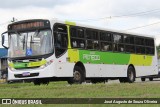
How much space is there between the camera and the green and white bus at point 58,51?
21891 mm

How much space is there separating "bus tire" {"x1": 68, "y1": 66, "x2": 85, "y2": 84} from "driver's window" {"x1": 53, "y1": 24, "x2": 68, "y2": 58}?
153cm

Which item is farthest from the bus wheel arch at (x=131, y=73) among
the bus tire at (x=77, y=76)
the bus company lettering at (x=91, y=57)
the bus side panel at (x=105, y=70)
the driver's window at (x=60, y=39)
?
the driver's window at (x=60, y=39)

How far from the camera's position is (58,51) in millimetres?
22016

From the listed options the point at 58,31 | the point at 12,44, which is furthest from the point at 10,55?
the point at 58,31

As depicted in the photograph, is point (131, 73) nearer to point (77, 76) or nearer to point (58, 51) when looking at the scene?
point (77, 76)

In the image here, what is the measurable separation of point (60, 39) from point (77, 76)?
91.6 inches

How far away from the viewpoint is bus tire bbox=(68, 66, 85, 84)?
76.1ft

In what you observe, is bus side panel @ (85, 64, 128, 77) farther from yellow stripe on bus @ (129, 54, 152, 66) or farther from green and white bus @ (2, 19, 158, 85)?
yellow stripe on bus @ (129, 54, 152, 66)

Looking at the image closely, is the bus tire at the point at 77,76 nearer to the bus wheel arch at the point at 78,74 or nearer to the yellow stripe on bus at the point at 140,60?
the bus wheel arch at the point at 78,74

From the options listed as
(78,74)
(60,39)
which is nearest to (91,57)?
(78,74)

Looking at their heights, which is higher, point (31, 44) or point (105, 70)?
point (31, 44)

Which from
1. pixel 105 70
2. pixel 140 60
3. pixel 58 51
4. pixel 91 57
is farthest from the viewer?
pixel 140 60

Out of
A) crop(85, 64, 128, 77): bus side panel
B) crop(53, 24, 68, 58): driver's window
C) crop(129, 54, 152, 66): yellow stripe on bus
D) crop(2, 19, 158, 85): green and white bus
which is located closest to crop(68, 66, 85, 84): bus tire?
crop(2, 19, 158, 85): green and white bus

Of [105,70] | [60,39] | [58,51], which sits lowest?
[105,70]
